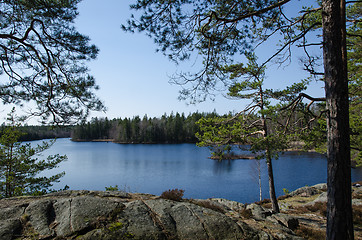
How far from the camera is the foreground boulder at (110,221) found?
10.7 ft

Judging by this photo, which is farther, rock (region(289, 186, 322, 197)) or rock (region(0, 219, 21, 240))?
rock (region(289, 186, 322, 197))

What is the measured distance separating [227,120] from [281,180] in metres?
16.7

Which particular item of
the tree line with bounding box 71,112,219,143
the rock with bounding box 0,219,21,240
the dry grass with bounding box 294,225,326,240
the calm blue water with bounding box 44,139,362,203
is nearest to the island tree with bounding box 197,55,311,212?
the dry grass with bounding box 294,225,326,240

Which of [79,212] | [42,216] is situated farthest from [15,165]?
[79,212]

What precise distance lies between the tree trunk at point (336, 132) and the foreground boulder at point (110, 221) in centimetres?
128

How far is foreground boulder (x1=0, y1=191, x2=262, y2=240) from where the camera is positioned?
326 cm

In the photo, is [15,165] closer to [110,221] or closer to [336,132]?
[110,221]

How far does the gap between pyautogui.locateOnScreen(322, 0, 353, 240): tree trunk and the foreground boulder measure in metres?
1.28

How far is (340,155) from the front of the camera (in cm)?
337

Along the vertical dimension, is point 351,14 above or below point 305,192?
above

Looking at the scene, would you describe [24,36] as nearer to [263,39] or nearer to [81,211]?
[81,211]

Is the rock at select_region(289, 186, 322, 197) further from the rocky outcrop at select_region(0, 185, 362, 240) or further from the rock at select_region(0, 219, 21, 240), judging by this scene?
the rock at select_region(0, 219, 21, 240)

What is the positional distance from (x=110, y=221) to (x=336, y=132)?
378 cm

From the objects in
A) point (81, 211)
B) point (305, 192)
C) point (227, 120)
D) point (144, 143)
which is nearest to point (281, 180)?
point (305, 192)
